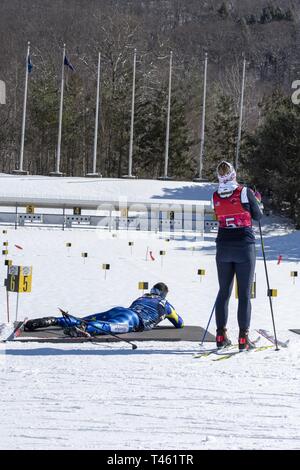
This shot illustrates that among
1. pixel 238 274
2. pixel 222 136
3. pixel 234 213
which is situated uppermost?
pixel 222 136

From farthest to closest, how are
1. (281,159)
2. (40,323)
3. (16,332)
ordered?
(281,159), (40,323), (16,332)

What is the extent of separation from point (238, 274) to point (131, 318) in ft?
5.31

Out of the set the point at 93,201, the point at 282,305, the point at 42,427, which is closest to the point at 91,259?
the point at 282,305

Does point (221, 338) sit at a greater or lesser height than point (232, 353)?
greater

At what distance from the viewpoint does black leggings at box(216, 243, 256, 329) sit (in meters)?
7.38

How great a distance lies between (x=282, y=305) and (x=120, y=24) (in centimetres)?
6068

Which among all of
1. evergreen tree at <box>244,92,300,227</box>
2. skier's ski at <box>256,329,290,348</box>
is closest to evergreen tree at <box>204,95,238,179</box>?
evergreen tree at <box>244,92,300,227</box>

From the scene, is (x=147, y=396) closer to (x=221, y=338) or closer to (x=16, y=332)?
(x=221, y=338)

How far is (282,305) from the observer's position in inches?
543

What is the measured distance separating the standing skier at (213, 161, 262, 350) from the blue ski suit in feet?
4.22

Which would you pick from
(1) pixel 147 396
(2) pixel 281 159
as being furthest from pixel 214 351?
(2) pixel 281 159

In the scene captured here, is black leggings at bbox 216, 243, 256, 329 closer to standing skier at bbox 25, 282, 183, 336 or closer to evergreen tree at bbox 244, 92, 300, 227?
standing skier at bbox 25, 282, 183, 336

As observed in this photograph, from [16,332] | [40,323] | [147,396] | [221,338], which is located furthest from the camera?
[40,323]

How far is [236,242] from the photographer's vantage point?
7406mm
